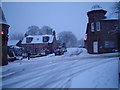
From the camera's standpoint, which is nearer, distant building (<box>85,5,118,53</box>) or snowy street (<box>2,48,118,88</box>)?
snowy street (<box>2,48,118,88</box>)

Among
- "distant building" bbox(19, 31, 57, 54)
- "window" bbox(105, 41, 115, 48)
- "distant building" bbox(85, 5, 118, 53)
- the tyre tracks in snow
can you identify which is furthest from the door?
"distant building" bbox(19, 31, 57, 54)

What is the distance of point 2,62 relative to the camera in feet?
35.5

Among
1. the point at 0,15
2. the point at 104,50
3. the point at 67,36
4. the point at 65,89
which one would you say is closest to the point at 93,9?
the point at 104,50

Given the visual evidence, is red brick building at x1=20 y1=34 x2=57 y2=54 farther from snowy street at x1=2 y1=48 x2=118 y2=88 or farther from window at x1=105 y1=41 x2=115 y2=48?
snowy street at x1=2 y1=48 x2=118 y2=88

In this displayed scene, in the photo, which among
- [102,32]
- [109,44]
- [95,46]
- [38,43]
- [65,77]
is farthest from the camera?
[38,43]

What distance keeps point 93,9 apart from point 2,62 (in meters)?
20.2

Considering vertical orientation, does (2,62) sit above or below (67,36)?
below

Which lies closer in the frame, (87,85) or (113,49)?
(87,85)

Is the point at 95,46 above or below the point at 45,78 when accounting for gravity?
above

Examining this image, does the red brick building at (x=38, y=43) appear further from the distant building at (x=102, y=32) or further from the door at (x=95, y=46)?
the distant building at (x=102, y=32)

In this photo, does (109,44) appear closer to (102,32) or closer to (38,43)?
(102,32)

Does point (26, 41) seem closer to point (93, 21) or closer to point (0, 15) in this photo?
point (0, 15)

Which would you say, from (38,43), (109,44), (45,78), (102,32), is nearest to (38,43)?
(38,43)

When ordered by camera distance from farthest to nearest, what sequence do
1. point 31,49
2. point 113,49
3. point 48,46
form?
1. point 31,49
2. point 48,46
3. point 113,49
